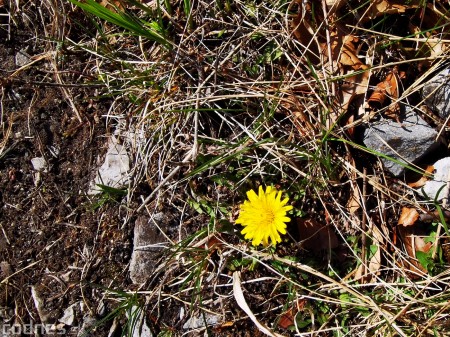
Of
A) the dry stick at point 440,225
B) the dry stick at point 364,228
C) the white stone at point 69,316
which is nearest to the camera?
the dry stick at point 440,225

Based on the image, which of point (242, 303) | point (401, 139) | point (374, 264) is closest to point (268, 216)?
point (242, 303)

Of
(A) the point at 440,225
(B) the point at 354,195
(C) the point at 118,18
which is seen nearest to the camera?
(C) the point at 118,18

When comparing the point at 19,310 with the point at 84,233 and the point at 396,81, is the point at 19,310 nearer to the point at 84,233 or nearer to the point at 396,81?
the point at 84,233

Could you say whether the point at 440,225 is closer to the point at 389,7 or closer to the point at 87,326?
the point at 389,7

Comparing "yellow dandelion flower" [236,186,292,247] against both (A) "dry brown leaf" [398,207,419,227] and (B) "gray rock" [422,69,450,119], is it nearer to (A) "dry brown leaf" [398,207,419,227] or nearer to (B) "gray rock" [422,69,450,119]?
(A) "dry brown leaf" [398,207,419,227]

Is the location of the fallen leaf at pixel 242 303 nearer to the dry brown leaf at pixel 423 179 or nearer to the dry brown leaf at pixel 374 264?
the dry brown leaf at pixel 374 264

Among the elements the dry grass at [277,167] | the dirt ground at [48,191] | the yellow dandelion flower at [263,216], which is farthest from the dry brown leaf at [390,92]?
the dirt ground at [48,191]

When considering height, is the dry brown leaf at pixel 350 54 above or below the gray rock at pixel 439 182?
above
